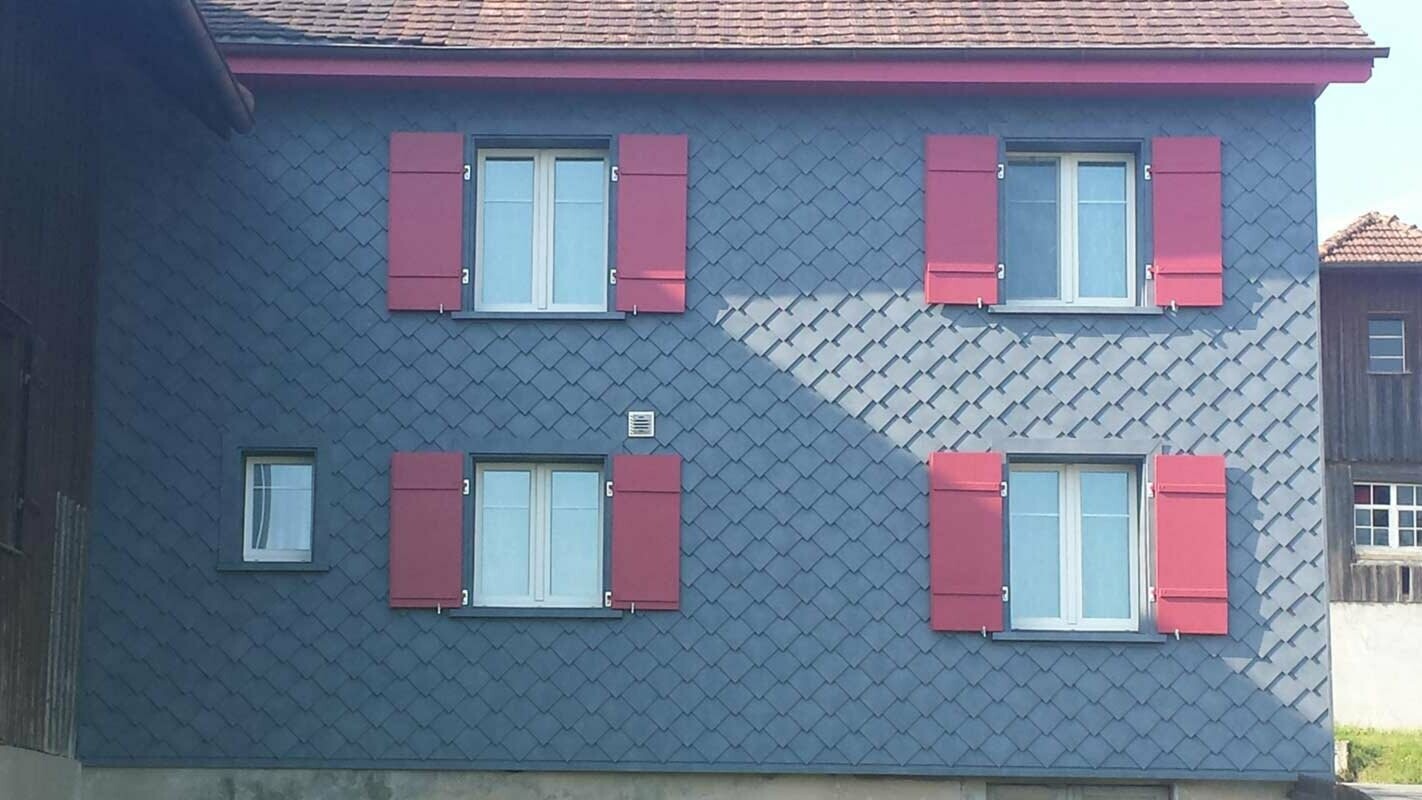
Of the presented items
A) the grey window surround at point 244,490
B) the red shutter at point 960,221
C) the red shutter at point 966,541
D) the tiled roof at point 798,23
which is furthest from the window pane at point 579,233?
the red shutter at point 966,541

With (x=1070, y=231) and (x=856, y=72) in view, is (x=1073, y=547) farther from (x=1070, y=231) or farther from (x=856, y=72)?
(x=856, y=72)

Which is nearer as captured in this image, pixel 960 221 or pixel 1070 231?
pixel 960 221

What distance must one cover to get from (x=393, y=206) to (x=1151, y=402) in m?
5.48

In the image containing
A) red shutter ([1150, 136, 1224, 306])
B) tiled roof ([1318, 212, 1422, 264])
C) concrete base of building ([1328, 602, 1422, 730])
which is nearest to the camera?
red shutter ([1150, 136, 1224, 306])

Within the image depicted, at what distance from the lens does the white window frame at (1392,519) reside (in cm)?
3303

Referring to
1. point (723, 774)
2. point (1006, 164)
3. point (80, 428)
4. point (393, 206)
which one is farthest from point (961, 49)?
→ point (80, 428)

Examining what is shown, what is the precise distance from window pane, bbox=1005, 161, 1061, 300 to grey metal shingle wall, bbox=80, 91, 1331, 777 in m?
0.30

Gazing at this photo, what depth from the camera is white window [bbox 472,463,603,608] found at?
1666 centimetres

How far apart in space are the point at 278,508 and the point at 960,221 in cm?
517

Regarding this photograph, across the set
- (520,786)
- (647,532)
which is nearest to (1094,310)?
(647,532)

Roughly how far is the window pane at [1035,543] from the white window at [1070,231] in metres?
1.30

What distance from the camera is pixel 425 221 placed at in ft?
55.4

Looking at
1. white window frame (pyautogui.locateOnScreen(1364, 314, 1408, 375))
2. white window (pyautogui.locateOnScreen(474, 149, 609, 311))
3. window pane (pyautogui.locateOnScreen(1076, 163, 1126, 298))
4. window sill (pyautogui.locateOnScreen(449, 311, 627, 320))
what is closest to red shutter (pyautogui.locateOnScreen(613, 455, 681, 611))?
window sill (pyautogui.locateOnScreen(449, 311, 627, 320))

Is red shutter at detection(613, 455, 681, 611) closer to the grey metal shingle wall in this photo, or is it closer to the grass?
the grey metal shingle wall
